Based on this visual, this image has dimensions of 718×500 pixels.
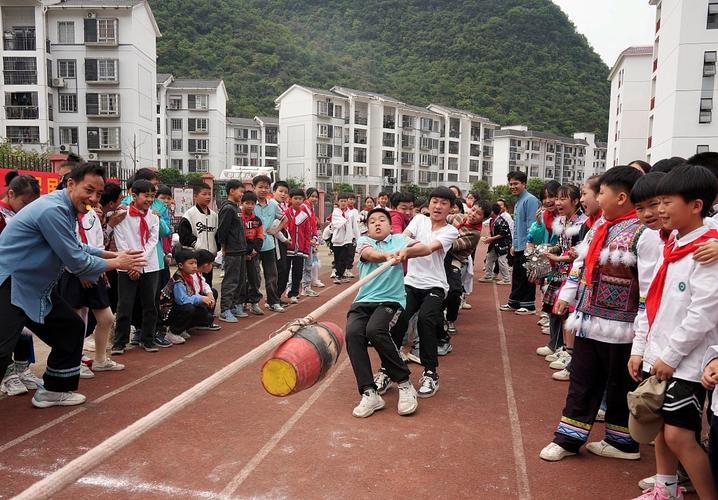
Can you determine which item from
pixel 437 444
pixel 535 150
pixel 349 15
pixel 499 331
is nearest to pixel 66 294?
pixel 437 444

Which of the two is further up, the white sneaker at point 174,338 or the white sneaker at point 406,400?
the white sneaker at point 406,400

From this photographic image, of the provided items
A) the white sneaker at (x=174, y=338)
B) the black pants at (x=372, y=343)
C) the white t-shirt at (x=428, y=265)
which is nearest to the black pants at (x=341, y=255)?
the white sneaker at (x=174, y=338)

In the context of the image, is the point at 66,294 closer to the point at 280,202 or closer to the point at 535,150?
the point at 280,202

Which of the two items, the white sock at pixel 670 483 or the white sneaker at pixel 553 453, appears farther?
the white sneaker at pixel 553 453

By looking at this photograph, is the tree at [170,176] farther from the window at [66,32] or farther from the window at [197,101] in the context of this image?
the window at [197,101]

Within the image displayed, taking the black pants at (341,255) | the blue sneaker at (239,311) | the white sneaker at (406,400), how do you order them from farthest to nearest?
1. the black pants at (341,255)
2. the blue sneaker at (239,311)
3. the white sneaker at (406,400)

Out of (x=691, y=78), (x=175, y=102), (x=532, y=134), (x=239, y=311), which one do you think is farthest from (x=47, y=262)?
(x=532, y=134)

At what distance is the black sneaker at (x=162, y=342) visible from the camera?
21.8 feet

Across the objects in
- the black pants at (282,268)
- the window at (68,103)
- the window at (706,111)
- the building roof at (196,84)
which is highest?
the building roof at (196,84)

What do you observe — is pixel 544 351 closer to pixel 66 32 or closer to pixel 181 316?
pixel 181 316

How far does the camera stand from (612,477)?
3574 millimetres

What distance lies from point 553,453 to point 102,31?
4317 centimetres

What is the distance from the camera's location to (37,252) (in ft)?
13.4

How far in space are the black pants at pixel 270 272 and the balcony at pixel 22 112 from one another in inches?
1474
